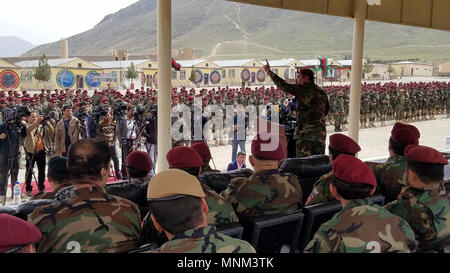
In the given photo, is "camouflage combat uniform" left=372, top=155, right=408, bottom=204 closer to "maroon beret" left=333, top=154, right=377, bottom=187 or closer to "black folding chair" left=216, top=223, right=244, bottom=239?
"maroon beret" left=333, top=154, right=377, bottom=187

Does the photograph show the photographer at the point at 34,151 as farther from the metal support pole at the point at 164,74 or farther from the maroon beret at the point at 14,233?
the maroon beret at the point at 14,233

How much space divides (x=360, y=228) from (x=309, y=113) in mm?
3655

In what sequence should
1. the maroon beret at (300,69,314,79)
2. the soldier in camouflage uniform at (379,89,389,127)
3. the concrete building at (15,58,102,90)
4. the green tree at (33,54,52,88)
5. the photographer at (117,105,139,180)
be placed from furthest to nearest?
1. the concrete building at (15,58,102,90)
2. the green tree at (33,54,52,88)
3. the soldier in camouflage uniform at (379,89,389,127)
4. the photographer at (117,105,139,180)
5. the maroon beret at (300,69,314,79)

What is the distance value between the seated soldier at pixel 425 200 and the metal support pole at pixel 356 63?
5852 millimetres

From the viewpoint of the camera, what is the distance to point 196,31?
5187 inches

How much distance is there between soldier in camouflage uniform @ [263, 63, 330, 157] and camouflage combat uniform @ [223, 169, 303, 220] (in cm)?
268

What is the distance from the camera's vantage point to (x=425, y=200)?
8.01ft

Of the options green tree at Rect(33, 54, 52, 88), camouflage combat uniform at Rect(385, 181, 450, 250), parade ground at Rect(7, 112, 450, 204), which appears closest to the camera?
camouflage combat uniform at Rect(385, 181, 450, 250)

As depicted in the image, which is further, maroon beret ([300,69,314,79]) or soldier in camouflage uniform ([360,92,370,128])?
soldier in camouflage uniform ([360,92,370,128])

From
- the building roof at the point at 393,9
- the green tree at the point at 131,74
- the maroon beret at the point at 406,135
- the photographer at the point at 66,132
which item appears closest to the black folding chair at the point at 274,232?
the maroon beret at the point at 406,135

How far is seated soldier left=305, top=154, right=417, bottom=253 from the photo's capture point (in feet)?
6.10

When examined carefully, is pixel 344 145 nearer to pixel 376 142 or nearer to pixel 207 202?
pixel 207 202

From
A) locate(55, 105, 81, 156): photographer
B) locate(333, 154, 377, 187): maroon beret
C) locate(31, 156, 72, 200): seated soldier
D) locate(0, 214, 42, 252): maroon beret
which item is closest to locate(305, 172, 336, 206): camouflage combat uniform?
locate(333, 154, 377, 187): maroon beret

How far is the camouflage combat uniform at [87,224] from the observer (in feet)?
6.34
